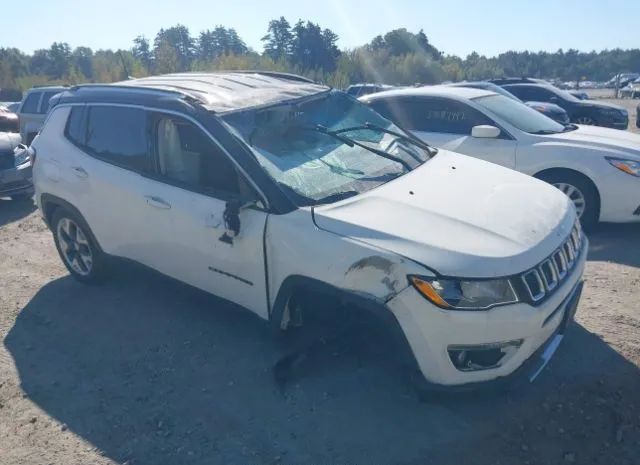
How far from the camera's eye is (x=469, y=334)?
2.63 metres

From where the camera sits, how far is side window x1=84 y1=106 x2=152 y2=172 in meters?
3.91

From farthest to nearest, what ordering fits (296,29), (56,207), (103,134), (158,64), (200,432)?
(296,29)
(158,64)
(56,207)
(103,134)
(200,432)

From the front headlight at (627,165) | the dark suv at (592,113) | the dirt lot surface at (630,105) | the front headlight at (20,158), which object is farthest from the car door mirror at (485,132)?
the dirt lot surface at (630,105)

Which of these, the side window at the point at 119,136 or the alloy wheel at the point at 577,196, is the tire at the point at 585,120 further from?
the side window at the point at 119,136

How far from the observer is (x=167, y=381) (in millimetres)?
3408

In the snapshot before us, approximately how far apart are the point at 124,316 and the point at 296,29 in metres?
56.5

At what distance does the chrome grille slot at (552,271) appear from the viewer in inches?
107

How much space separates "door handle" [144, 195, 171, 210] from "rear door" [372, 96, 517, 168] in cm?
319

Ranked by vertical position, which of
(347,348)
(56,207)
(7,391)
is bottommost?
(7,391)

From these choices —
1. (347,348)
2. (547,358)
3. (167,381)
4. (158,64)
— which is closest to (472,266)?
(547,358)

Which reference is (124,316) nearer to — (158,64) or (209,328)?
(209,328)

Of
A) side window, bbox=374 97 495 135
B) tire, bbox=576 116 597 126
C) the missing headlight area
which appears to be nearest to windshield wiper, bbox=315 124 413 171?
the missing headlight area

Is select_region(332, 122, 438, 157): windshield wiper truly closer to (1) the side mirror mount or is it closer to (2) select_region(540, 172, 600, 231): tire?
(1) the side mirror mount

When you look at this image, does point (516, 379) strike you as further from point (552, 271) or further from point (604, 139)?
point (604, 139)
